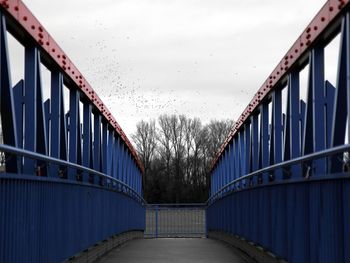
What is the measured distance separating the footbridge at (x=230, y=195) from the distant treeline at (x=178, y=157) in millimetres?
66644

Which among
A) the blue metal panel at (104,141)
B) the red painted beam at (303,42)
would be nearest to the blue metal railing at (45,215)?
the red painted beam at (303,42)

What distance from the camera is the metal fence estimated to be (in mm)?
39156

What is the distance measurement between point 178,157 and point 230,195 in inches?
2802

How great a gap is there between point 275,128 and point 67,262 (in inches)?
224

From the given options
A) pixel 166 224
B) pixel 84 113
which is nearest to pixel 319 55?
pixel 84 113

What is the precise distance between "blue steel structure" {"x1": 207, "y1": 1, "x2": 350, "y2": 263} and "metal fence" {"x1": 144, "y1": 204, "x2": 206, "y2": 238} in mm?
23415

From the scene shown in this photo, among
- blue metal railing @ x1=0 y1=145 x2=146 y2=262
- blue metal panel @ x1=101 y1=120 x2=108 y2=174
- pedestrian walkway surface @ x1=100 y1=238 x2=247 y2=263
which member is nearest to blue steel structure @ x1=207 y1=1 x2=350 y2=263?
pedestrian walkway surface @ x1=100 y1=238 x2=247 y2=263

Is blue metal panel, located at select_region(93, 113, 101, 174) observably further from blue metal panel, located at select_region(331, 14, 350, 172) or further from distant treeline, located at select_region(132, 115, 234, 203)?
distant treeline, located at select_region(132, 115, 234, 203)

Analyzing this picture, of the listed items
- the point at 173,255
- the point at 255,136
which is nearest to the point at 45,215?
the point at 173,255

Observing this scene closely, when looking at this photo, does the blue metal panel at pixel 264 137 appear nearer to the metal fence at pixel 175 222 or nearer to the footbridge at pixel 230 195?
the footbridge at pixel 230 195

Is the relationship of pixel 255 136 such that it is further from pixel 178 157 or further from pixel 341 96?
pixel 178 157

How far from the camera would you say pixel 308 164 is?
7832 millimetres

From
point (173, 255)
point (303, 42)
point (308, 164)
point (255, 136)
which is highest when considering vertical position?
point (303, 42)

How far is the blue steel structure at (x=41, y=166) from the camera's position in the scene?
677 cm
